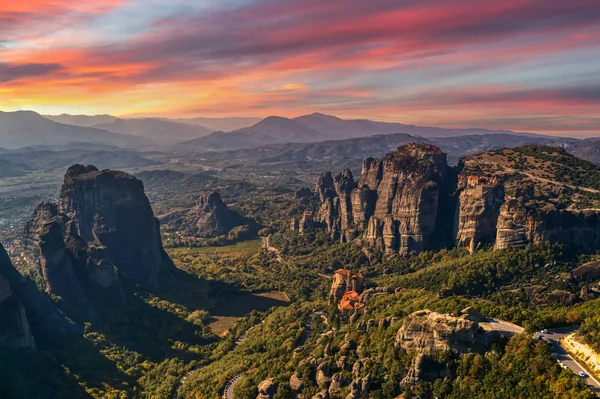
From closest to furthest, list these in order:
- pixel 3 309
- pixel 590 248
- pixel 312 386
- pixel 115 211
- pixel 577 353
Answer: pixel 577 353 < pixel 312 386 < pixel 3 309 < pixel 590 248 < pixel 115 211

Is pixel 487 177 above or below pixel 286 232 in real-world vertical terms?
above

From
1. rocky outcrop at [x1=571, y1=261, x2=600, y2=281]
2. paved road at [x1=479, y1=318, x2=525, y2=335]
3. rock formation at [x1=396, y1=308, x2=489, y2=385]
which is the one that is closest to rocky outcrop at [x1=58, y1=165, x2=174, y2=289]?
rock formation at [x1=396, y1=308, x2=489, y2=385]

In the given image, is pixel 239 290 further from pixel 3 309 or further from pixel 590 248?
pixel 590 248

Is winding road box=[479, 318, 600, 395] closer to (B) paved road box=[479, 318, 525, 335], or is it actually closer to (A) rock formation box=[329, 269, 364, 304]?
(B) paved road box=[479, 318, 525, 335]

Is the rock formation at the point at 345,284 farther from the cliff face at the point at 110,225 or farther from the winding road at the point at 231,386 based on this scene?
the cliff face at the point at 110,225

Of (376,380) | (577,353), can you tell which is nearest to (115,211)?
(376,380)

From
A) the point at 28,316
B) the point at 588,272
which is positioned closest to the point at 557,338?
the point at 588,272
